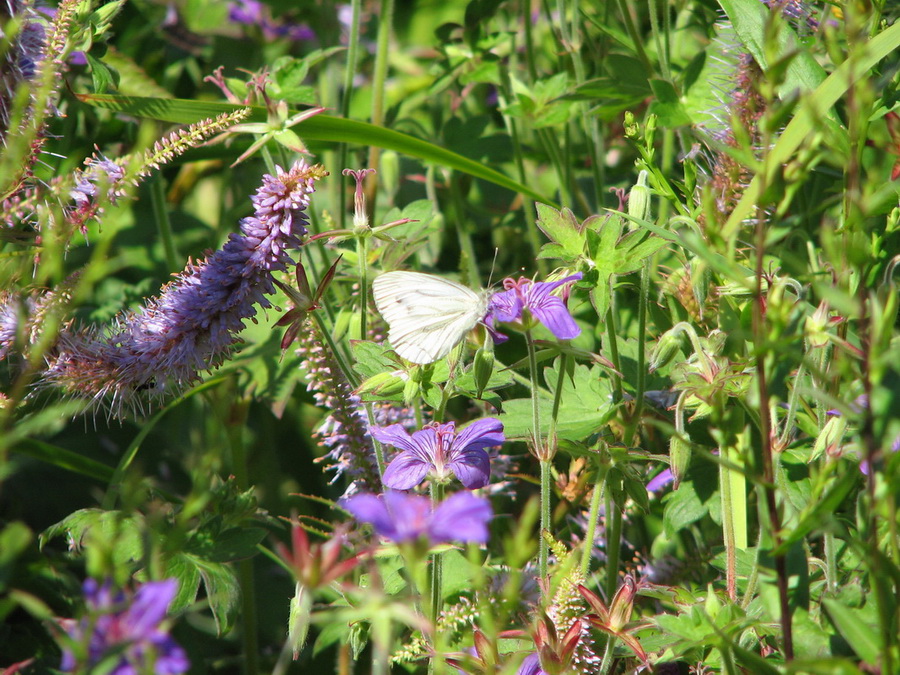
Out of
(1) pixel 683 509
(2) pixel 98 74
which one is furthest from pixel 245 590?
(2) pixel 98 74

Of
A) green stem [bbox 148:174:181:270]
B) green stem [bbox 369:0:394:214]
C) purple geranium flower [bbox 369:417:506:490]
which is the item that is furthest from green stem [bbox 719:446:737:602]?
green stem [bbox 148:174:181:270]

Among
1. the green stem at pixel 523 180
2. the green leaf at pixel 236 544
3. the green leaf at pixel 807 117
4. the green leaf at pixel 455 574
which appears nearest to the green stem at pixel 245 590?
the green leaf at pixel 236 544

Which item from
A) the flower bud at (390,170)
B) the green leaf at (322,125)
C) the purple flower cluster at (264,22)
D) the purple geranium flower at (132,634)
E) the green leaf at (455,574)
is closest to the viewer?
the purple geranium flower at (132,634)

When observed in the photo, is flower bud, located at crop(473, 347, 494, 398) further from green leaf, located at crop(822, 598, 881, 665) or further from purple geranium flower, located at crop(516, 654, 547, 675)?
green leaf, located at crop(822, 598, 881, 665)

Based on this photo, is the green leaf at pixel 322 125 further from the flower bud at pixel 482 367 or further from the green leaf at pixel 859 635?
Result: the green leaf at pixel 859 635

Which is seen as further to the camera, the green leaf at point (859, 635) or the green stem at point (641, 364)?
the green stem at point (641, 364)

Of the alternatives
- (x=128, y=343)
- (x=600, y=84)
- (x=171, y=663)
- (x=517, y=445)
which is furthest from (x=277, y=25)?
(x=171, y=663)

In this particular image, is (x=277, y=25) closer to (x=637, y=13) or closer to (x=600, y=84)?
(x=637, y=13)
